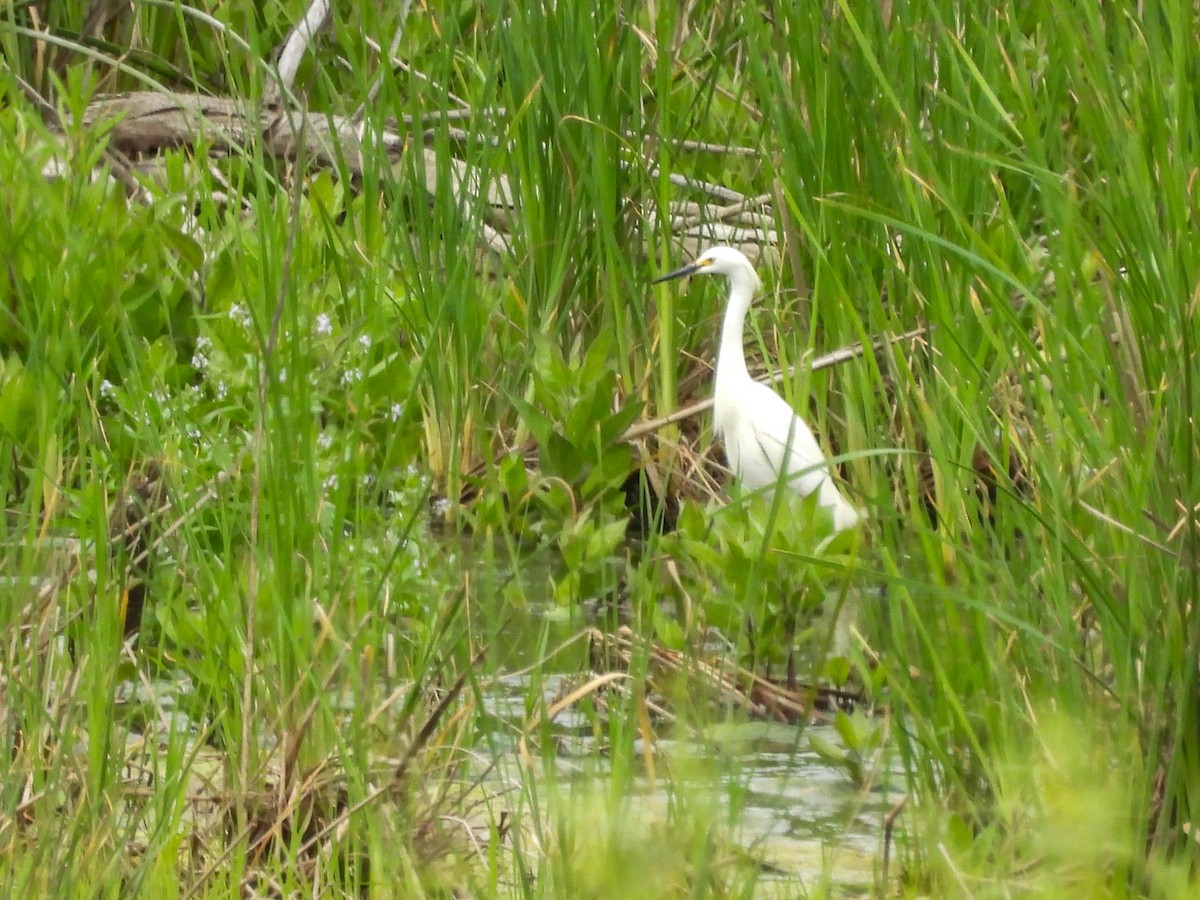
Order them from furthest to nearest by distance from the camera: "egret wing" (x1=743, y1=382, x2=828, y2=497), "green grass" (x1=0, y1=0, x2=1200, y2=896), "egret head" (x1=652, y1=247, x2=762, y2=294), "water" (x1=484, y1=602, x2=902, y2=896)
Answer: "egret head" (x1=652, y1=247, x2=762, y2=294)
"egret wing" (x1=743, y1=382, x2=828, y2=497)
"water" (x1=484, y1=602, x2=902, y2=896)
"green grass" (x1=0, y1=0, x2=1200, y2=896)

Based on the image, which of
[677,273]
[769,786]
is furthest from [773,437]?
[769,786]

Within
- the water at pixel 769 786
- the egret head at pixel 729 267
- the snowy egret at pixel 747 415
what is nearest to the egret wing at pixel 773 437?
the snowy egret at pixel 747 415

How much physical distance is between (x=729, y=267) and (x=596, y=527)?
31.4 inches

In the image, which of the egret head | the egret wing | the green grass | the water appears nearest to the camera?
the green grass

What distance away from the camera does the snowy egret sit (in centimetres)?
421

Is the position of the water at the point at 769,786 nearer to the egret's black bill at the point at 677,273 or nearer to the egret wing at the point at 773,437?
the egret wing at the point at 773,437

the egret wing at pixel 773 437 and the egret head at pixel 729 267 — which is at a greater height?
the egret head at pixel 729 267

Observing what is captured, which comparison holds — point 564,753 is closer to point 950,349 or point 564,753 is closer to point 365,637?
point 365,637

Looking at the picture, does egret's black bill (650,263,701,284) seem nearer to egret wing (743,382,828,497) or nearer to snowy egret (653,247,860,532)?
snowy egret (653,247,860,532)

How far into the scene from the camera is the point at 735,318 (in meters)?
4.51

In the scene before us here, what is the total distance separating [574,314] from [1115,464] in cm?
262

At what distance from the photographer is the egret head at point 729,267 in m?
4.41

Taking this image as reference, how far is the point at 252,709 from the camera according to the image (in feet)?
7.46

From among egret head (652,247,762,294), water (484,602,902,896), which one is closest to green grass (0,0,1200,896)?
water (484,602,902,896)
